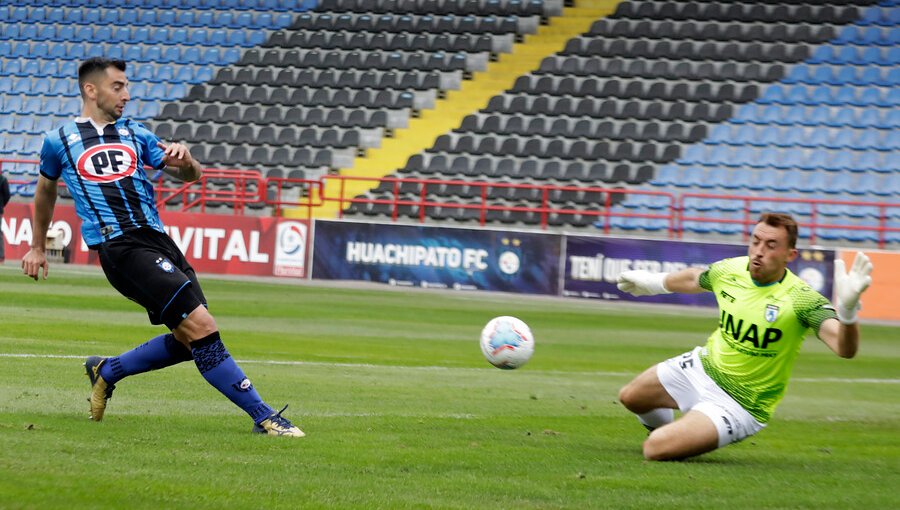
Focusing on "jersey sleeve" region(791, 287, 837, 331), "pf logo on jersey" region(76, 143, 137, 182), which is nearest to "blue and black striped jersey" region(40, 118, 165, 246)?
"pf logo on jersey" region(76, 143, 137, 182)

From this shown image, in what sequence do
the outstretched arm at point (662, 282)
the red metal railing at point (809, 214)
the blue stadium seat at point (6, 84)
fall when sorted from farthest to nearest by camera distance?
the blue stadium seat at point (6, 84), the red metal railing at point (809, 214), the outstretched arm at point (662, 282)

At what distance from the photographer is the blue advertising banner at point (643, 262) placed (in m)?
23.6

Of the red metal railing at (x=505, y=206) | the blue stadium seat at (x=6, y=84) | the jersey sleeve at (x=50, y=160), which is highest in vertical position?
the blue stadium seat at (x=6, y=84)

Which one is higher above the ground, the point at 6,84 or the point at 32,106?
the point at 6,84

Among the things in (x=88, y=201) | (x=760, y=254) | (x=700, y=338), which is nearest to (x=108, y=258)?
(x=88, y=201)

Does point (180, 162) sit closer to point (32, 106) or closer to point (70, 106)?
point (70, 106)

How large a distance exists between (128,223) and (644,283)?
326cm

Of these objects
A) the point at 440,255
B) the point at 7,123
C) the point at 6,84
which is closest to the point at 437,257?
the point at 440,255

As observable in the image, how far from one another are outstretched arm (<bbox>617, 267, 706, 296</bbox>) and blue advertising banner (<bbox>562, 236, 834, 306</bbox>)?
51.1 ft

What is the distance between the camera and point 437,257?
2573 centimetres

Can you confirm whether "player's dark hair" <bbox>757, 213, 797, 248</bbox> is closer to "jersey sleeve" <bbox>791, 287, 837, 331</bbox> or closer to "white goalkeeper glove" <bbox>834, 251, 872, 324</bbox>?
"jersey sleeve" <bbox>791, 287, 837, 331</bbox>

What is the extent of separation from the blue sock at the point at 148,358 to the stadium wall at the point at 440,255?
1737cm

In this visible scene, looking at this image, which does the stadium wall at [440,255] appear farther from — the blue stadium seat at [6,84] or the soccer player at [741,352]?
the soccer player at [741,352]

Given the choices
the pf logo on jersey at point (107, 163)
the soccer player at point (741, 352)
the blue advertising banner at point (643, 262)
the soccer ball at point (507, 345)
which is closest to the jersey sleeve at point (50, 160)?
the pf logo on jersey at point (107, 163)
